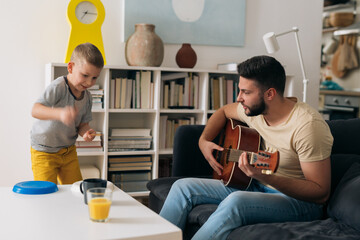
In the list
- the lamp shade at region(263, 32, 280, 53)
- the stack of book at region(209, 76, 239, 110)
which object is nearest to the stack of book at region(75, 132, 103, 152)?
the stack of book at region(209, 76, 239, 110)

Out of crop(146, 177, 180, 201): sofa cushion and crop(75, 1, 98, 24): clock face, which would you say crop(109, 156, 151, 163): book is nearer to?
crop(146, 177, 180, 201): sofa cushion

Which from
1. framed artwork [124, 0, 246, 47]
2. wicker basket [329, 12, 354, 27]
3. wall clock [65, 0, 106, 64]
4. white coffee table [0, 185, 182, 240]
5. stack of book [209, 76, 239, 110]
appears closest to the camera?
white coffee table [0, 185, 182, 240]

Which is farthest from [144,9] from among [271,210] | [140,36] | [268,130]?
[271,210]

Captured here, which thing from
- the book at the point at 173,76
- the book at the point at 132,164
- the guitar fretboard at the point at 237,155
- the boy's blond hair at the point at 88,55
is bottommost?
the book at the point at 132,164

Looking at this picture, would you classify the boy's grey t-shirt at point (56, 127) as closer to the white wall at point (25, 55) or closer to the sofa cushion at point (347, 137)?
the white wall at point (25, 55)

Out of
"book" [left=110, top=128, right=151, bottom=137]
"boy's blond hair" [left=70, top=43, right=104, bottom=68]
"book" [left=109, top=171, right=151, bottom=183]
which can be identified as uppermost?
"boy's blond hair" [left=70, top=43, right=104, bottom=68]

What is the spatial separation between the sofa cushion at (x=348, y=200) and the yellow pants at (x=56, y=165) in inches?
52.9

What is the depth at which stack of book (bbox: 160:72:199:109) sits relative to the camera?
3527 millimetres

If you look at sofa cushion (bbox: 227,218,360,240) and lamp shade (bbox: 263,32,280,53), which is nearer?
sofa cushion (bbox: 227,218,360,240)

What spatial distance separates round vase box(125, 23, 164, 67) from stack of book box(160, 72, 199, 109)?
0.25 metres

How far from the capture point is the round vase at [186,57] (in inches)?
138

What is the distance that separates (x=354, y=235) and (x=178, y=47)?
2353 mm

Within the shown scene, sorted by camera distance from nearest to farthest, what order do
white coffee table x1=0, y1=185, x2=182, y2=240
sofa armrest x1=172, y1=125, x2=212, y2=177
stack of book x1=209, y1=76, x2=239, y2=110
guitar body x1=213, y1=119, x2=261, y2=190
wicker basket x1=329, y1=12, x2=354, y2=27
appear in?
white coffee table x1=0, y1=185, x2=182, y2=240 → guitar body x1=213, y1=119, x2=261, y2=190 → sofa armrest x1=172, y1=125, x2=212, y2=177 → stack of book x1=209, y1=76, x2=239, y2=110 → wicker basket x1=329, y1=12, x2=354, y2=27

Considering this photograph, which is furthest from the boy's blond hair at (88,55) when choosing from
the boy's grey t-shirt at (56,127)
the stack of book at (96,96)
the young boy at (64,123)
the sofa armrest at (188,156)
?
the stack of book at (96,96)
